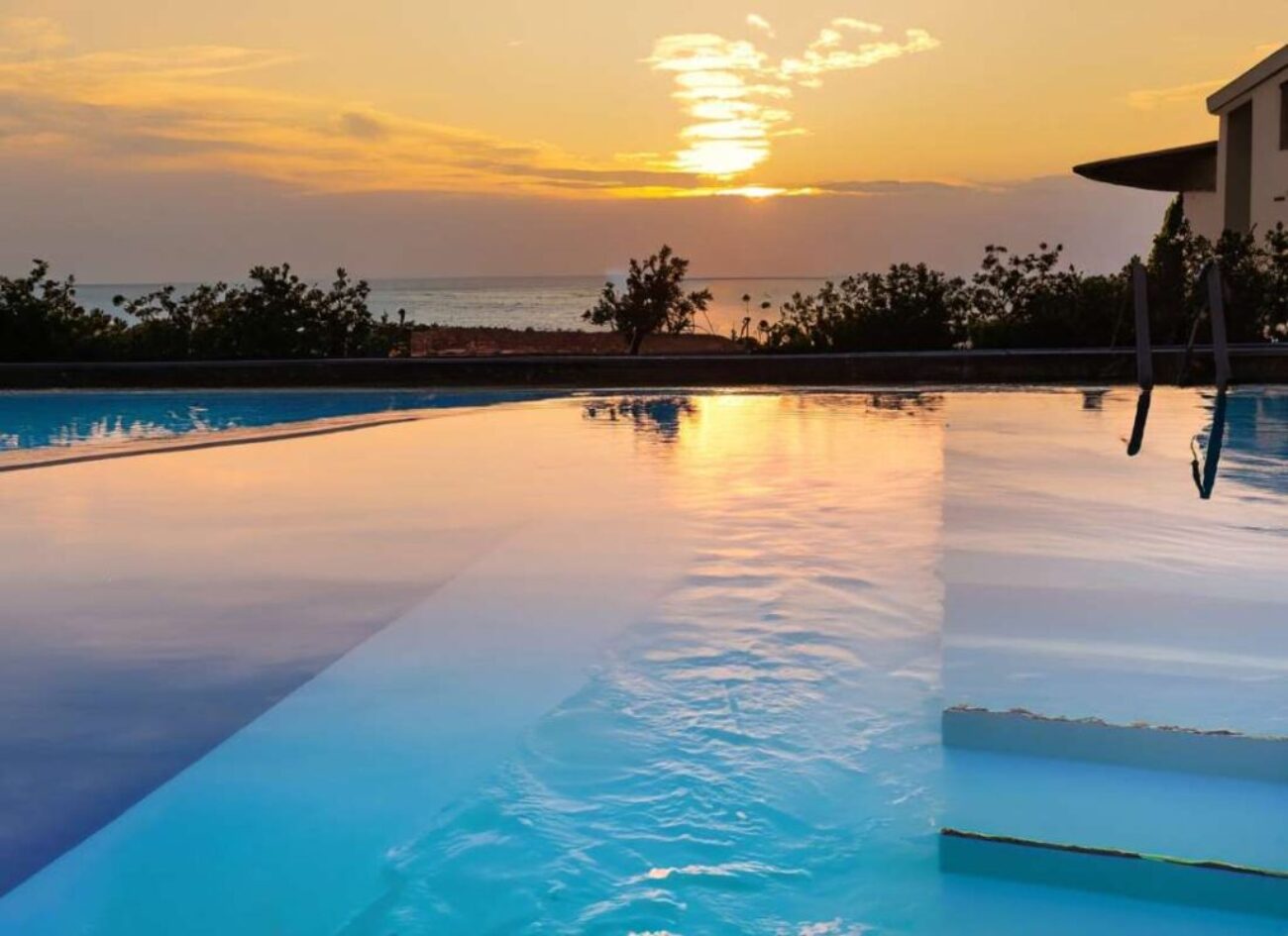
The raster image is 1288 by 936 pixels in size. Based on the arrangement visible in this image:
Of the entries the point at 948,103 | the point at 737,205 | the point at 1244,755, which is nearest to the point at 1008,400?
the point at 948,103

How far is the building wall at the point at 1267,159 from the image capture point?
→ 1528 centimetres

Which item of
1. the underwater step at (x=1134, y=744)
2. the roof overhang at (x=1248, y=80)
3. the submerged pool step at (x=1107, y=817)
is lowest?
the submerged pool step at (x=1107, y=817)

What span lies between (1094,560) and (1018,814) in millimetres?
2391

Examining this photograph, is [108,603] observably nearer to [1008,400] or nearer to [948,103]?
[1008,400]

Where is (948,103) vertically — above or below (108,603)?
above

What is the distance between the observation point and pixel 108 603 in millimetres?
4387

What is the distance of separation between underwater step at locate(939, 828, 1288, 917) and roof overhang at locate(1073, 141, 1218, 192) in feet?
63.9

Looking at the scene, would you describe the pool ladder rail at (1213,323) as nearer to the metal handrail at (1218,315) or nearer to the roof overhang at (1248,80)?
the metal handrail at (1218,315)

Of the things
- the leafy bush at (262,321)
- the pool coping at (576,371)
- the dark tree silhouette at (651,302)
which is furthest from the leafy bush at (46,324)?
the dark tree silhouette at (651,302)

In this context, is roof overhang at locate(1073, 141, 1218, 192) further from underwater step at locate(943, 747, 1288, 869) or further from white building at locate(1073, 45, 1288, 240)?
underwater step at locate(943, 747, 1288, 869)

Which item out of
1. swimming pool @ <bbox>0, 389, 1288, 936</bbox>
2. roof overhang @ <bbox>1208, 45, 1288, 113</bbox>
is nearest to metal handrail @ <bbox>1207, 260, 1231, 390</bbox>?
swimming pool @ <bbox>0, 389, 1288, 936</bbox>

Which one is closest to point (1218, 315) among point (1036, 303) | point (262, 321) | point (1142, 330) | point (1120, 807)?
point (1142, 330)

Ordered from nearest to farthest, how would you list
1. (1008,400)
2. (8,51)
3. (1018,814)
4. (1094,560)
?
1. (1018,814)
2. (1094,560)
3. (1008,400)
4. (8,51)

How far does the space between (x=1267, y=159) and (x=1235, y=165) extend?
6.01ft
